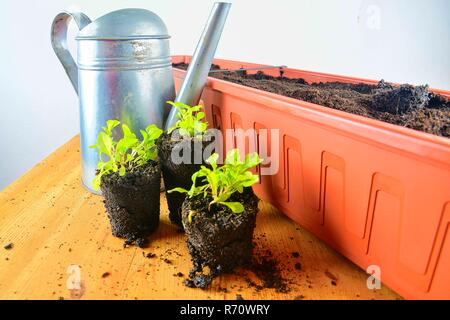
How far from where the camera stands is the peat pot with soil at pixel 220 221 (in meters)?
0.42

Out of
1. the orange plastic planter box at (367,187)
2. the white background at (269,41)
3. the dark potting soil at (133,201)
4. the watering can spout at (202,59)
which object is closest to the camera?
the orange plastic planter box at (367,187)

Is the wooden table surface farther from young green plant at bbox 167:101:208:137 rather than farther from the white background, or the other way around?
the white background

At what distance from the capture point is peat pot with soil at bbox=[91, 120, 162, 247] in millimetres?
497

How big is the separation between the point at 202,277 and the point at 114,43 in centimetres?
38

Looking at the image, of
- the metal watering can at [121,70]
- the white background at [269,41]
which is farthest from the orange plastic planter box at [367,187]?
the white background at [269,41]

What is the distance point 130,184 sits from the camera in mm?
495

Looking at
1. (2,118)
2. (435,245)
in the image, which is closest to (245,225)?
(435,245)

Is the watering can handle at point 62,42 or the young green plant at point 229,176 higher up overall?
the watering can handle at point 62,42

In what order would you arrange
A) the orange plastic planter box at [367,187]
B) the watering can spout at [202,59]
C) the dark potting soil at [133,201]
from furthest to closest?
the watering can spout at [202,59] → the dark potting soil at [133,201] → the orange plastic planter box at [367,187]

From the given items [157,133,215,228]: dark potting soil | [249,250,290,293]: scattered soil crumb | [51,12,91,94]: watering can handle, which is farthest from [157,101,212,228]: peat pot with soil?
[51,12,91,94]: watering can handle

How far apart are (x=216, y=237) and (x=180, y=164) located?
0.50 ft

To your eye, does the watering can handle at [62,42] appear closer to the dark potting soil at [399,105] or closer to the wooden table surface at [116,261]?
the wooden table surface at [116,261]

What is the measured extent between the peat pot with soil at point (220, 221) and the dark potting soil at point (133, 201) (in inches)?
3.4
